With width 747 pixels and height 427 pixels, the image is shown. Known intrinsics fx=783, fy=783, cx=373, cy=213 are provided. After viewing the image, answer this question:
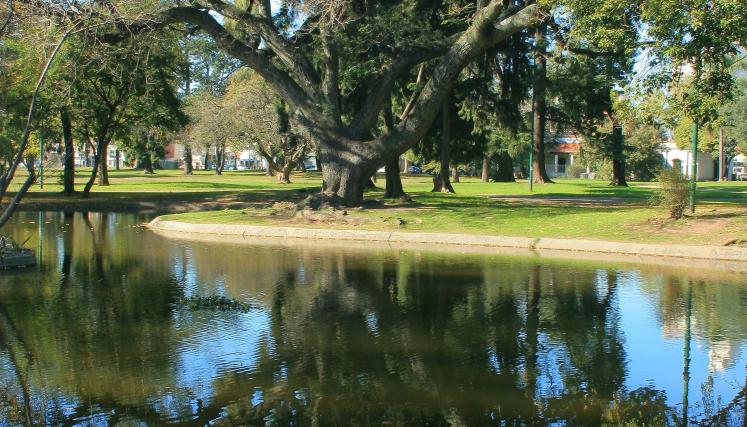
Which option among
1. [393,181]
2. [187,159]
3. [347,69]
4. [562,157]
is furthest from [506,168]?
[347,69]

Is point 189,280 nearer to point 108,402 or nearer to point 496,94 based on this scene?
point 108,402

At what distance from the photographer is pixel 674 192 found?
20.0m

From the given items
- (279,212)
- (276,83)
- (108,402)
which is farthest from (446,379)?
(276,83)

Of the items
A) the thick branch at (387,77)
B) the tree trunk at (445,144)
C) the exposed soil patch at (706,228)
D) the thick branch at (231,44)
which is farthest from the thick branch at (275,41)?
the exposed soil patch at (706,228)

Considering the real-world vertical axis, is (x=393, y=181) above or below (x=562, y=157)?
below

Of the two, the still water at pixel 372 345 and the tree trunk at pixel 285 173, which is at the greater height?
the tree trunk at pixel 285 173

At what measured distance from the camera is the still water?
255 inches

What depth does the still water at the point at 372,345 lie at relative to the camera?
6.48 m

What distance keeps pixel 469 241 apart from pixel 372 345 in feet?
36.7

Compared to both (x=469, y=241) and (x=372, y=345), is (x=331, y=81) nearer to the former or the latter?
(x=469, y=241)

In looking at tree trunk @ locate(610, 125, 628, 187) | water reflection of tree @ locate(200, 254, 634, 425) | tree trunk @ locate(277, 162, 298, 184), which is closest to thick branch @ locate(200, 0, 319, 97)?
water reflection of tree @ locate(200, 254, 634, 425)

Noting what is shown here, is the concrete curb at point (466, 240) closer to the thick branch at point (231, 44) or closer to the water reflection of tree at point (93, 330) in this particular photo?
the thick branch at point (231, 44)

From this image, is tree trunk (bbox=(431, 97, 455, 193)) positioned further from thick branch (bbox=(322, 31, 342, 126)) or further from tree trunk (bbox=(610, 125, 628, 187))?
tree trunk (bbox=(610, 125, 628, 187))

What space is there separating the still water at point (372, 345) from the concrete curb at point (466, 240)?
2.46 m
